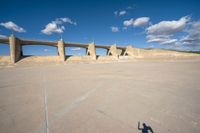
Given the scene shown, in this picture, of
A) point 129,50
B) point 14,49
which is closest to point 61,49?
point 14,49

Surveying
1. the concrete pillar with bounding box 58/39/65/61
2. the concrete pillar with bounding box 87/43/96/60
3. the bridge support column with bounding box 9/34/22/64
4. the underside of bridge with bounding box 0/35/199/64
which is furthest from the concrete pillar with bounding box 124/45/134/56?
the bridge support column with bounding box 9/34/22/64

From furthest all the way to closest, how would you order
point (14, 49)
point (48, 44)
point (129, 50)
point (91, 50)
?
point (129, 50) → point (91, 50) → point (48, 44) → point (14, 49)

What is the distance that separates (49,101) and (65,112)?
1.07 m

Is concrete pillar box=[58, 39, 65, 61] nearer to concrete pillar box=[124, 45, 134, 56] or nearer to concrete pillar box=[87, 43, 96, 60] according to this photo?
concrete pillar box=[87, 43, 96, 60]

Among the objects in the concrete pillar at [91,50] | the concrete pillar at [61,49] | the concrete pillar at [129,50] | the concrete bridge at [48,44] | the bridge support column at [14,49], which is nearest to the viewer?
the bridge support column at [14,49]

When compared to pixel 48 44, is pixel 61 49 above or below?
below

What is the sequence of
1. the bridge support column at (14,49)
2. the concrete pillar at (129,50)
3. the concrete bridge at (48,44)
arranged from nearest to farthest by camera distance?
the bridge support column at (14,49), the concrete bridge at (48,44), the concrete pillar at (129,50)

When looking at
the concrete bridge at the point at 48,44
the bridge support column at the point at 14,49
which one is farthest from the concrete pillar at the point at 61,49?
the bridge support column at the point at 14,49

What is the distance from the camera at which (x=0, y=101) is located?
3.79 meters

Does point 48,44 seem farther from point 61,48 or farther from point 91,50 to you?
point 91,50

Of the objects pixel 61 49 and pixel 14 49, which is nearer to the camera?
pixel 14 49

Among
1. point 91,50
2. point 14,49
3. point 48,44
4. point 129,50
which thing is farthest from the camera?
point 129,50

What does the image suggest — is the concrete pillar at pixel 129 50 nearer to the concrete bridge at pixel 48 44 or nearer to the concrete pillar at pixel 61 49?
the concrete bridge at pixel 48 44

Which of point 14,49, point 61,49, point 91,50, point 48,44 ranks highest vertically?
point 48,44
